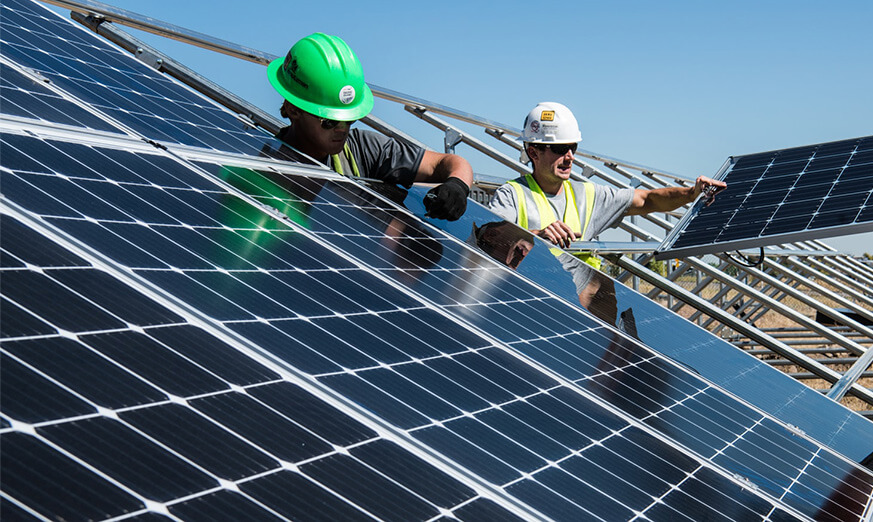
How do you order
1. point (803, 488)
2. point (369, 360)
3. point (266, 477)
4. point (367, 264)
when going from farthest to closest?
point (367, 264) < point (803, 488) < point (369, 360) < point (266, 477)

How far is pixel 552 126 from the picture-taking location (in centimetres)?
683

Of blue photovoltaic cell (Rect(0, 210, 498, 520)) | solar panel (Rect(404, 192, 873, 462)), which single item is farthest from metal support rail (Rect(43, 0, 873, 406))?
blue photovoltaic cell (Rect(0, 210, 498, 520))

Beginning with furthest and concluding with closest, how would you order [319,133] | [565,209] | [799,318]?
[799,318]
[565,209]
[319,133]

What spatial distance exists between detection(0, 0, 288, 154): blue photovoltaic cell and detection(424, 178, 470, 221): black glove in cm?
113

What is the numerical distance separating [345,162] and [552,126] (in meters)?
1.68

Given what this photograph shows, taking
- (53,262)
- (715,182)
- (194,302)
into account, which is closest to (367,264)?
(194,302)

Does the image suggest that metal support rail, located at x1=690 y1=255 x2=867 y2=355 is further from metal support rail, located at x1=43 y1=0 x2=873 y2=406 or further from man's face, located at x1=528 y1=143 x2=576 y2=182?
man's face, located at x1=528 y1=143 x2=576 y2=182

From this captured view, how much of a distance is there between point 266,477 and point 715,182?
630 cm

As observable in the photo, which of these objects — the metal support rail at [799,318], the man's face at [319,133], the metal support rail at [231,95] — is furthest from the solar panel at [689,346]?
the metal support rail at [799,318]

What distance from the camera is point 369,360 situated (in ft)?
10.0

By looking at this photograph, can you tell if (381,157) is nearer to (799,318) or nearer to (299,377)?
(299,377)

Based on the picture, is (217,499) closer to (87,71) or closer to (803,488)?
(803,488)

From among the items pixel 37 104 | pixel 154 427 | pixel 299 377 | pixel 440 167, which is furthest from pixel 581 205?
pixel 154 427

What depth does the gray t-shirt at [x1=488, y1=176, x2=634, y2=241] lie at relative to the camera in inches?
266
